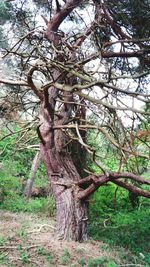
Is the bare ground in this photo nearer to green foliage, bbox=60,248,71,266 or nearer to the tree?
green foliage, bbox=60,248,71,266

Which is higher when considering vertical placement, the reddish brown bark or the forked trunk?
the reddish brown bark

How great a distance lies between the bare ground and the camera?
567cm

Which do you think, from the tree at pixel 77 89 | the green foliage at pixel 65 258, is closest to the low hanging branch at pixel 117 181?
the tree at pixel 77 89

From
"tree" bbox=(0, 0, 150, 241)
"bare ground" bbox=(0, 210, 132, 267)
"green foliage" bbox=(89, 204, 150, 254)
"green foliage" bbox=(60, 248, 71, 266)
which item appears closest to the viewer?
"bare ground" bbox=(0, 210, 132, 267)

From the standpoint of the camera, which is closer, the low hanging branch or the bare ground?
the bare ground

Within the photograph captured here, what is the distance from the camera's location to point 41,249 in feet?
19.9

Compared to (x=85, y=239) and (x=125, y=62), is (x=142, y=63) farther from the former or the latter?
(x=85, y=239)

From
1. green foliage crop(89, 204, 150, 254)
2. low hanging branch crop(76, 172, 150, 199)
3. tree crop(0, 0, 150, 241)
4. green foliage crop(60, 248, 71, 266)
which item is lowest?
green foliage crop(60, 248, 71, 266)

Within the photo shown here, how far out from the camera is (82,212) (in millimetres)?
7113

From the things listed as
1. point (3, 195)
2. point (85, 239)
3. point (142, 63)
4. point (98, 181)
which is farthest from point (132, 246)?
point (3, 195)

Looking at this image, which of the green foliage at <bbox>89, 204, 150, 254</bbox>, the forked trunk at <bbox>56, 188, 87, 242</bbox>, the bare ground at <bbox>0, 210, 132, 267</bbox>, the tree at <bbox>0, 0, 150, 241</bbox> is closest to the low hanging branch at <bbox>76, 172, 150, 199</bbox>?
the tree at <bbox>0, 0, 150, 241</bbox>

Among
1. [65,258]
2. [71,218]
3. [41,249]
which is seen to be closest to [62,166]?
[71,218]

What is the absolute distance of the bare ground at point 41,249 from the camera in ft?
18.6

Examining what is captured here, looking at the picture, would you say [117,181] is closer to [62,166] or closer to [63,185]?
[63,185]
